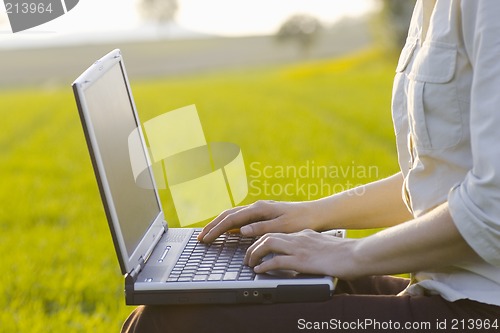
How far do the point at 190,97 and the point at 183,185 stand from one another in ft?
56.2

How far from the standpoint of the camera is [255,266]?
2023 millimetres

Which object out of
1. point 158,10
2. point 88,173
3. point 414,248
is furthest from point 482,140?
point 158,10

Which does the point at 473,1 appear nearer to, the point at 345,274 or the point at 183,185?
the point at 345,274

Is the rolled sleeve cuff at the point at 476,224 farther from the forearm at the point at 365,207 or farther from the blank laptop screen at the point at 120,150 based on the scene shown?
the blank laptop screen at the point at 120,150

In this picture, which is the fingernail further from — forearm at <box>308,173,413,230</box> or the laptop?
forearm at <box>308,173,413,230</box>

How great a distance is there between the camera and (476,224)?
1.70 metres

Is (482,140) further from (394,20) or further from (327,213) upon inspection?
(394,20)

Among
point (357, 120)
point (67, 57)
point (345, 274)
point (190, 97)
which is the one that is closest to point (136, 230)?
point (345, 274)

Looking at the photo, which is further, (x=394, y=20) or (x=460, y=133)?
(x=394, y=20)

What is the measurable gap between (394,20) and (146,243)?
49153 millimetres


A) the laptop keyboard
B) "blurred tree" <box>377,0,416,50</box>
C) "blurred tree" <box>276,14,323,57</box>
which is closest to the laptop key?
the laptop keyboard

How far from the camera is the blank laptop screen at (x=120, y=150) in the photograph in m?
2.07

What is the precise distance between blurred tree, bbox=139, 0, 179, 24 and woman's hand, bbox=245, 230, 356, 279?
111 m

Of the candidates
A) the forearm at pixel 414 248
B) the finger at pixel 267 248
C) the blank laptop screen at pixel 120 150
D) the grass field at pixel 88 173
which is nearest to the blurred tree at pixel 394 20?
the grass field at pixel 88 173
